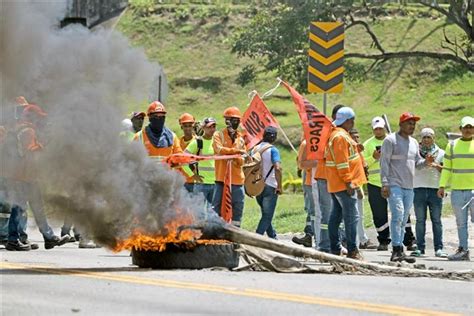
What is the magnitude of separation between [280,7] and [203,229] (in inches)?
810

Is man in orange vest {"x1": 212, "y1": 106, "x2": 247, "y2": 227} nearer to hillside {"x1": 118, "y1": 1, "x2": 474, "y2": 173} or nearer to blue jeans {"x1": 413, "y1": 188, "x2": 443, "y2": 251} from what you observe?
blue jeans {"x1": 413, "y1": 188, "x2": 443, "y2": 251}

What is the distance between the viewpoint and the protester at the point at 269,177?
19.6 m

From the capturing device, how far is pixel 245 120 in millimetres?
20141

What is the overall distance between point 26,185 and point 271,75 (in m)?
25.3

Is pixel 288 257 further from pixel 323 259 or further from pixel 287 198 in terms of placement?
pixel 287 198

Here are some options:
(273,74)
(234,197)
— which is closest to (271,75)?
(273,74)

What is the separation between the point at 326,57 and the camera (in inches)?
838

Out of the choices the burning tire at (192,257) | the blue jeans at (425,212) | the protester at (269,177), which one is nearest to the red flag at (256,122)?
the protester at (269,177)

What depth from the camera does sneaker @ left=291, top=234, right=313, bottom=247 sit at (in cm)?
2045

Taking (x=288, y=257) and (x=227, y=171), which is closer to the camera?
(x=288, y=257)

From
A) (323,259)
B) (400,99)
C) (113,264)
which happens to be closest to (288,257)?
A: (323,259)

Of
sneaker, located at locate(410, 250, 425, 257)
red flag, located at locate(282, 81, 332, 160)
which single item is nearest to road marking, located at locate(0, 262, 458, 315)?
red flag, located at locate(282, 81, 332, 160)

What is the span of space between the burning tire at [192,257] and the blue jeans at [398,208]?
359 centimetres

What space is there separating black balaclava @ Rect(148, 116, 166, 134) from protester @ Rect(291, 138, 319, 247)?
278 centimetres
